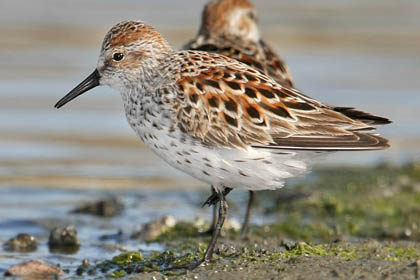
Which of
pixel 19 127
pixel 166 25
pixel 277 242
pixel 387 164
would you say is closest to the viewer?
pixel 277 242

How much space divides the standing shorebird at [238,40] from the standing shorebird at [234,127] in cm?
162

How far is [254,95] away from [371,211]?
355cm

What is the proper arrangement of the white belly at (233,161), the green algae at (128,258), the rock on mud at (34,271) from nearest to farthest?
the white belly at (233,161) → the rock on mud at (34,271) → the green algae at (128,258)

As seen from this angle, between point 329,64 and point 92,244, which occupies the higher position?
point 329,64

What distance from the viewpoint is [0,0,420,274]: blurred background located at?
1183 cm

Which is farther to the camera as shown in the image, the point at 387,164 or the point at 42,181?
the point at 387,164

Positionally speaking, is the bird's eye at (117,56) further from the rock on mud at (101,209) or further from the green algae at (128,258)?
the rock on mud at (101,209)

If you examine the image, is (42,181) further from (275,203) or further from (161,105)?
(161,105)

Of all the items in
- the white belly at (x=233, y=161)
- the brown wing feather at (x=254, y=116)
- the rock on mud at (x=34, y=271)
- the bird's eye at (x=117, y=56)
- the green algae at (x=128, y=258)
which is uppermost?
the bird's eye at (x=117, y=56)

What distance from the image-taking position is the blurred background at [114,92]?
Answer: 1183 cm

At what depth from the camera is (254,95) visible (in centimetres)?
722

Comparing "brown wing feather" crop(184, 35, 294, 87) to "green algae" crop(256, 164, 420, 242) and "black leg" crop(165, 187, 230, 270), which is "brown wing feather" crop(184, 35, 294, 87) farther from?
"black leg" crop(165, 187, 230, 270)

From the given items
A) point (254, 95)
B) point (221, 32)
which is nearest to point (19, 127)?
point (221, 32)

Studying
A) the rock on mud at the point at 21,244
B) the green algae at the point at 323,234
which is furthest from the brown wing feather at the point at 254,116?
the rock on mud at the point at 21,244
